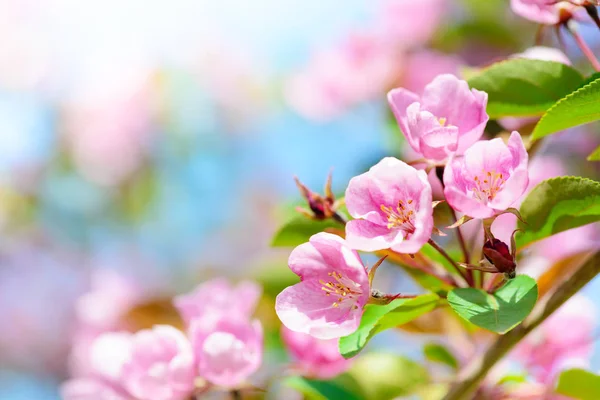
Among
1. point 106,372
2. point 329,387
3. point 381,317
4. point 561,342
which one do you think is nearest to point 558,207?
point 381,317

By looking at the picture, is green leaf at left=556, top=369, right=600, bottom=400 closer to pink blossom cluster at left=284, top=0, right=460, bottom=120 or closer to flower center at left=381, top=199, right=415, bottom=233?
flower center at left=381, top=199, right=415, bottom=233

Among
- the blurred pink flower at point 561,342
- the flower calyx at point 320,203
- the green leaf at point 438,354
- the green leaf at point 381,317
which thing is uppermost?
the flower calyx at point 320,203

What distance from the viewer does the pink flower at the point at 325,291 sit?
2.10ft

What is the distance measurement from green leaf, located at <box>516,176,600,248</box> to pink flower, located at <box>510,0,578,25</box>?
0.21m

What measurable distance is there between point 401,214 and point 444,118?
0.11 metres

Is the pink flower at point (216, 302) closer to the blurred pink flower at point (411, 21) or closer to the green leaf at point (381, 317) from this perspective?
the green leaf at point (381, 317)

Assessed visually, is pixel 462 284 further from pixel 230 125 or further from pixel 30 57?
pixel 30 57

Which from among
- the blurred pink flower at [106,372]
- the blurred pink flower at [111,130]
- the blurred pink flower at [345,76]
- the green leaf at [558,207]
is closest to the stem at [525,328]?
the green leaf at [558,207]

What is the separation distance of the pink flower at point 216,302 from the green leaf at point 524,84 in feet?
1.23

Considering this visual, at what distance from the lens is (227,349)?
2.60 feet

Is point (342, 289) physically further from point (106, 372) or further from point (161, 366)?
point (106, 372)

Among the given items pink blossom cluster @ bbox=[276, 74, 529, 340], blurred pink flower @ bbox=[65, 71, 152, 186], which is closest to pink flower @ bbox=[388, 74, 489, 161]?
pink blossom cluster @ bbox=[276, 74, 529, 340]

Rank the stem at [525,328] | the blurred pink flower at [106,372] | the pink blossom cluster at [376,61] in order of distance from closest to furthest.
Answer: the stem at [525,328], the blurred pink flower at [106,372], the pink blossom cluster at [376,61]

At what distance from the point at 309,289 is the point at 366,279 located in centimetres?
7
